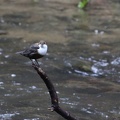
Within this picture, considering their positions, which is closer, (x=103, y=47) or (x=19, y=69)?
(x=19, y=69)

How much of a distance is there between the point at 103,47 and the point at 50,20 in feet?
9.04

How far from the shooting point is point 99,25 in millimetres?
11023

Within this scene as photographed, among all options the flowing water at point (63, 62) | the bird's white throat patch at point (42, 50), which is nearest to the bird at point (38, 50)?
the bird's white throat patch at point (42, 50)

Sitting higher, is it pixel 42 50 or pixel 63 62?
pixel 42 50

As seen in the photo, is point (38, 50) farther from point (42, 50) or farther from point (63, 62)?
point (63, 62)

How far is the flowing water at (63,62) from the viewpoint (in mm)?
5473

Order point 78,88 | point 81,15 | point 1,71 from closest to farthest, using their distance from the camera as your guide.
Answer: point 78,88
point 1,71
point 81,15

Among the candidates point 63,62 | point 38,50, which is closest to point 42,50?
point 38,50

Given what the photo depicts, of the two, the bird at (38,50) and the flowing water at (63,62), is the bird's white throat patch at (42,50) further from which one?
the flowing water at (63,62)

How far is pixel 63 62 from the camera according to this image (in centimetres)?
750

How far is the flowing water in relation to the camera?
5.47m

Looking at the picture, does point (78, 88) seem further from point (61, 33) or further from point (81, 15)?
point (81, 15)

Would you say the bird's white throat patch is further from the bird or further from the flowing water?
the flowing water

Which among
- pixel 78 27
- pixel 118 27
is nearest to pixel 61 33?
pixel 78 27
